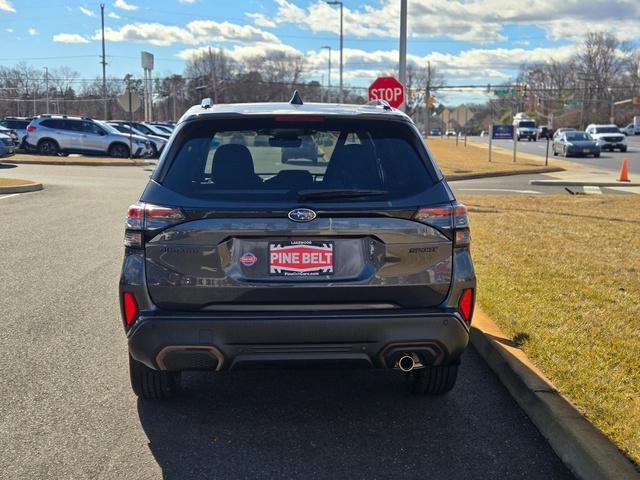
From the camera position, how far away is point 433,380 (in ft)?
14.0

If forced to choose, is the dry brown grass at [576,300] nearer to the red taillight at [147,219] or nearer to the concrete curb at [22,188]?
the red taillight at [147,219]

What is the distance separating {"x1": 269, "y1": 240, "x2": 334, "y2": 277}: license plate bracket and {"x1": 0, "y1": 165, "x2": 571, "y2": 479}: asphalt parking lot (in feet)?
3.17

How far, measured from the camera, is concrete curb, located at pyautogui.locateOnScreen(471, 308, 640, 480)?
319 cm

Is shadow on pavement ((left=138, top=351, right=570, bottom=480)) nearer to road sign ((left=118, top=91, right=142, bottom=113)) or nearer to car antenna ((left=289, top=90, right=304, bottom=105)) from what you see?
car antenna ((left=289, top=90, right=304, bottom=105))

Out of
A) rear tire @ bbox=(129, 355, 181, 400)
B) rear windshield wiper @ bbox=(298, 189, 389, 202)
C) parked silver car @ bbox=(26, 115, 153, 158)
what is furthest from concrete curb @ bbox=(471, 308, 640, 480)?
parked silver car @ bbox=(26, 115, 153, 158)

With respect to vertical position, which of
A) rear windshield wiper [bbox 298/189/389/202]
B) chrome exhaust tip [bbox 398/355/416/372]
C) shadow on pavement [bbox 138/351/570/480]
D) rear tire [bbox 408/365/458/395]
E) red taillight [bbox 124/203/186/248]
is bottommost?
Result: shadow on pavement [bbox 138/351/570/480]

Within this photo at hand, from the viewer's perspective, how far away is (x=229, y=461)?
348 cm

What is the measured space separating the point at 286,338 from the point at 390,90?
1397cm

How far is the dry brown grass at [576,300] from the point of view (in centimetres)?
402

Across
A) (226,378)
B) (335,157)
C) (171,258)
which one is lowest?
(226,378)

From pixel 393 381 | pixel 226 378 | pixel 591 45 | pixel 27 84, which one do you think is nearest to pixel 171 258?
pixel 226 378

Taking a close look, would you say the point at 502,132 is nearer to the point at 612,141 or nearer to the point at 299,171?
the point at 612,141

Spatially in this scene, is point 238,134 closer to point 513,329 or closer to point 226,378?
point 226,378

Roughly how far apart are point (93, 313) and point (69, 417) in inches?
92.6
